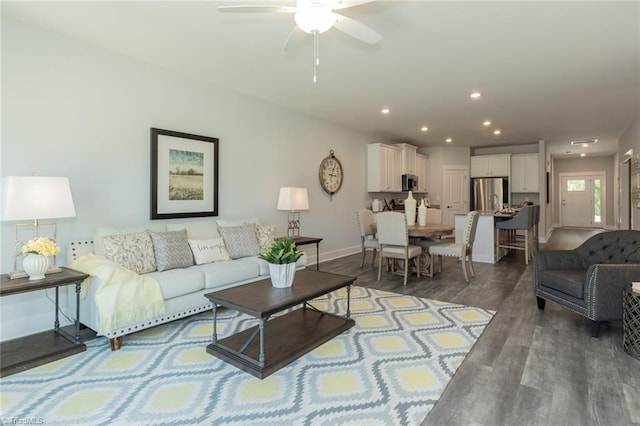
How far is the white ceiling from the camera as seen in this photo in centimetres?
262

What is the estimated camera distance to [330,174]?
6.36 m

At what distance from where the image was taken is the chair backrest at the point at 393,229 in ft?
15.0

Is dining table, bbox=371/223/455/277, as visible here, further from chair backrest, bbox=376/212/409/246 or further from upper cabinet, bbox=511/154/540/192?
upper cabinet, bbox=511/154/540/192

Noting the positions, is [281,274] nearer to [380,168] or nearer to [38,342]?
[38,342]

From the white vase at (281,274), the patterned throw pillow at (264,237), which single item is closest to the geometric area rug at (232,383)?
the white vase at (281,274)

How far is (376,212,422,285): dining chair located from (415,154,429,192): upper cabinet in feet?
14.1

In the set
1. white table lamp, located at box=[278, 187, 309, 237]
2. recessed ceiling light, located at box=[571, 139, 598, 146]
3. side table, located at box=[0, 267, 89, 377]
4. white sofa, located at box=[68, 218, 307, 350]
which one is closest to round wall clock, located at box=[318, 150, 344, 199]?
white table lamp, located at box=[278, 187, 309, 237]

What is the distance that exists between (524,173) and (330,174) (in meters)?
5.49

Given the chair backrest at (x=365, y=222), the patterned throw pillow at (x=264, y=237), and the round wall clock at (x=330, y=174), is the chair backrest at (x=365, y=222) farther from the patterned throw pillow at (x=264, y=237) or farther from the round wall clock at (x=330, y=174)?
the patterned throw pillow at (x=264, y=237)

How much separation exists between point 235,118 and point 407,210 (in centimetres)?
294

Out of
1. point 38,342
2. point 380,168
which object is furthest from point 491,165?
point 38,342

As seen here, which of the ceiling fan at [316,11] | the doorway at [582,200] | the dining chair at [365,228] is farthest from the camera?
the doorway at [582,200]

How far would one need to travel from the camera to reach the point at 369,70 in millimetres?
3768

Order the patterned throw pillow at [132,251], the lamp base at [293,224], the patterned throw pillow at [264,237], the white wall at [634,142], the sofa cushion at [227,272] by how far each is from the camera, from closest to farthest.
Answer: the patterned throw pillow at [132,251]
the sofa cushion at [227,272]
the patterned throw pillow at [264,237]
the lamp base at [293,224]
the white wall at [634,142]
